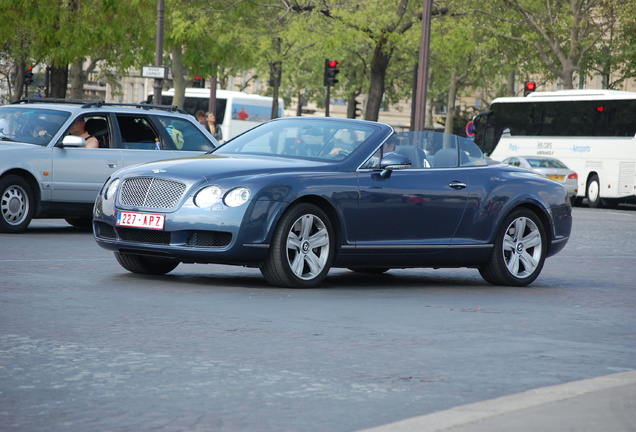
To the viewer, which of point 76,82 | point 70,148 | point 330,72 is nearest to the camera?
point 70,148

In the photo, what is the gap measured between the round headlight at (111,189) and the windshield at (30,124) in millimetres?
5213

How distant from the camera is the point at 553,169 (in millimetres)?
37531

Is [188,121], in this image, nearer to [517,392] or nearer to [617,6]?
[517,392]

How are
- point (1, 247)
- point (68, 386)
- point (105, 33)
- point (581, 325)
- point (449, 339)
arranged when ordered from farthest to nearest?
point (105, 33), point (1, 247), point (581, 325), point (449, 339), point (68, 386)

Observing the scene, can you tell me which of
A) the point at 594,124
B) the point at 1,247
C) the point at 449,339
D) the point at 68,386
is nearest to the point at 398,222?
the point at 449,339

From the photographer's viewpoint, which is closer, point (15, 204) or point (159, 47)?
point (15, 204)

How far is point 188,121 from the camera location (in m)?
16.6

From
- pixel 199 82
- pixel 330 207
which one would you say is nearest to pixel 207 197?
pixel 330 207

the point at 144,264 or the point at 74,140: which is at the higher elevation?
the point at 74,140

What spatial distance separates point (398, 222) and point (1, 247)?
4.51m

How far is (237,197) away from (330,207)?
0.85 meters

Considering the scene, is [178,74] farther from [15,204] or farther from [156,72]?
[15,204]

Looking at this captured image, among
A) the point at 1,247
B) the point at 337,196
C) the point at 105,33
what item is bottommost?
the point at 1,247

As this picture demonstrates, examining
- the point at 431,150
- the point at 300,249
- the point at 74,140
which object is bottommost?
the point at 300,249
